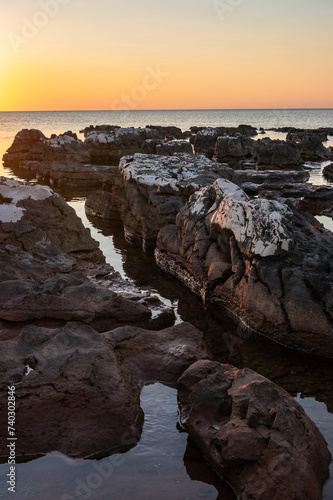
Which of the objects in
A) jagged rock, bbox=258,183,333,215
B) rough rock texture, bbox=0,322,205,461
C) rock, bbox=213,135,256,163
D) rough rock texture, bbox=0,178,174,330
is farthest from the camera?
rock, bbox=213,135,256,163

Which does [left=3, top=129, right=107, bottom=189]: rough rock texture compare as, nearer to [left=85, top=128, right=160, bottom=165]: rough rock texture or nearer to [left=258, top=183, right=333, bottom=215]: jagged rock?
[left=85, top=128, right=160, bottom=165]: rough rock texture

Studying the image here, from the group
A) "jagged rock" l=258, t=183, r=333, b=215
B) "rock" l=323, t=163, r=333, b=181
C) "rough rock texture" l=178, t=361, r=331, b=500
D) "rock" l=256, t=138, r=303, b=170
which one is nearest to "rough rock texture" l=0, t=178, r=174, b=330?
"rough rock texture" l=178, t=361, r=331, b=500

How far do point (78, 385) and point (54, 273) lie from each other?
457 centimetres

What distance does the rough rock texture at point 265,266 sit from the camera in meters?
8.95

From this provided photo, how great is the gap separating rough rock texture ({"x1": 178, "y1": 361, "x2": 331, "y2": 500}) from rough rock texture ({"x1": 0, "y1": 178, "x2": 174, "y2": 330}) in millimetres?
3023

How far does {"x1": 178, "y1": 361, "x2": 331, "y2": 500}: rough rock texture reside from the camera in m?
4.83

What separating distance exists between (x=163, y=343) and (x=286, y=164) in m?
30.7

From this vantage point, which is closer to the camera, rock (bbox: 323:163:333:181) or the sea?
the sea

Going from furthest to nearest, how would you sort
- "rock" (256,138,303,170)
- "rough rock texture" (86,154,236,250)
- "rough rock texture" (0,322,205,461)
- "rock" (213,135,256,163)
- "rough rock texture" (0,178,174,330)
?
"rock" (213,135,256,163)
"rock" (256,138,303,170)
"rough rock texture" (86,154,236,250)
"rough rock texture" (0,178,174,330)
"rough rock texture" (0,322,205,461)

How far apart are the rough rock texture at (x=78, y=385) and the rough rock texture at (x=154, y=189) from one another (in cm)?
905

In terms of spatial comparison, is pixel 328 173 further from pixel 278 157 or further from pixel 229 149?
pixel 229 149

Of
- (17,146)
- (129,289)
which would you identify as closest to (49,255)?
(129,289)

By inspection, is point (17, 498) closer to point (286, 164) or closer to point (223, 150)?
point (286, 164)

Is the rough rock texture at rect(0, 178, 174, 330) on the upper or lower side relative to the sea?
upper
